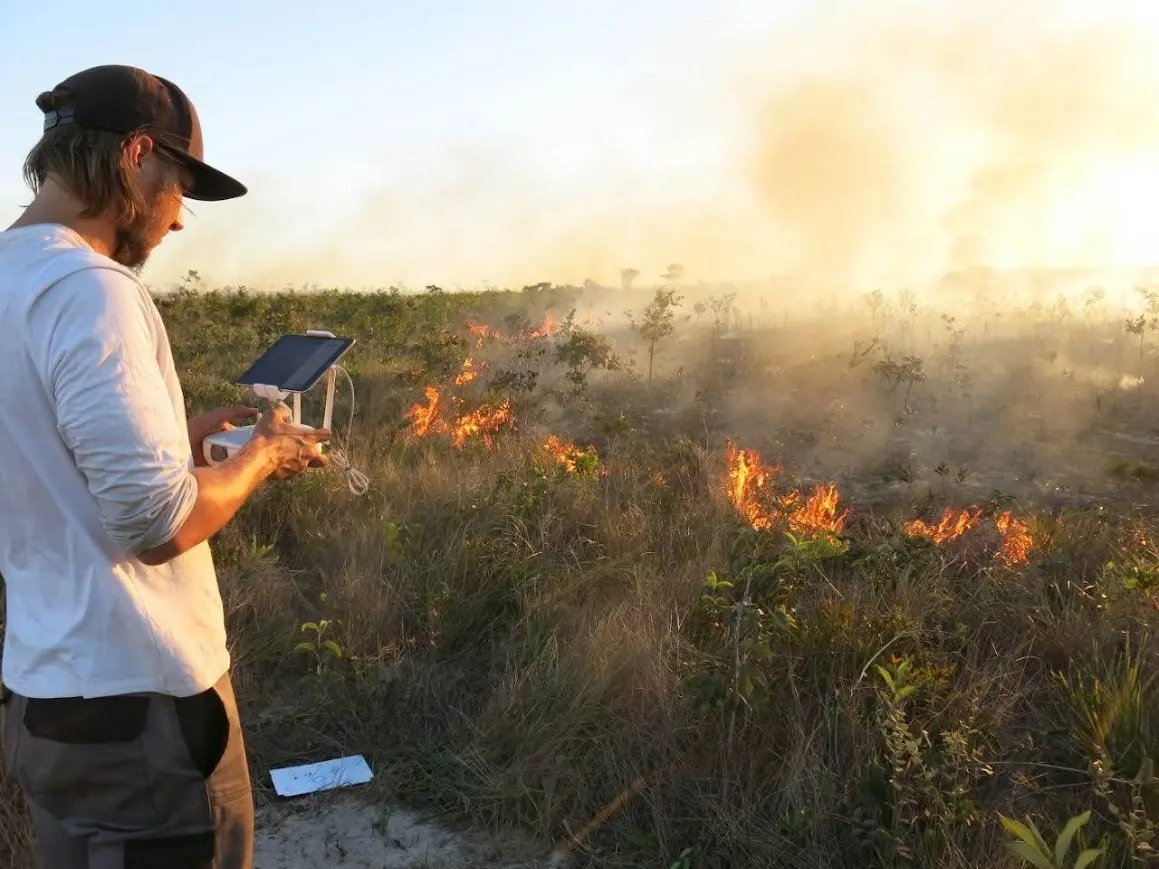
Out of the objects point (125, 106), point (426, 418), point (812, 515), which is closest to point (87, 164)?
point (125, 106)

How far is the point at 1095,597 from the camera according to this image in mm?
3305

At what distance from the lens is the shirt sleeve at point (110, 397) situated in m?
1.08

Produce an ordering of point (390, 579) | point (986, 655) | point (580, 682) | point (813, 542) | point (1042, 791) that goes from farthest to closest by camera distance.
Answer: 1. point (390, 579)
2. point (813, 542)
3. point (986, 655)
4. point (580, 682)
5. point (1042, 791)

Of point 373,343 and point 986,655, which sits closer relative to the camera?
point 986,655

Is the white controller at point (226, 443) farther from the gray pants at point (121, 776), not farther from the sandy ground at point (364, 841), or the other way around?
the sandy ground at point (364, 841)

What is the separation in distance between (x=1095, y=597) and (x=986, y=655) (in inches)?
22.9

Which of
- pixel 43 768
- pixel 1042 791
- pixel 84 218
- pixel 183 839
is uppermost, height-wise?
pixel 84 218

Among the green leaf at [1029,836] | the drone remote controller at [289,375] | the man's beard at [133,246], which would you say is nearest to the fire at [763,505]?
the green leaf at [1029,836]

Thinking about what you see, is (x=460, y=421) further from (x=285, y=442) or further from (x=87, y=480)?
(x=87, y=480)

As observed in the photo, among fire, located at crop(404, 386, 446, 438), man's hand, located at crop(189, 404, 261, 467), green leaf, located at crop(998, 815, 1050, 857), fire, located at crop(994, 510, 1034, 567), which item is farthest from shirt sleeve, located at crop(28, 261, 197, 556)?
fire, located at crop(404, 386, 446, 438)

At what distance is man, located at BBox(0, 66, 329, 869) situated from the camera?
1.10 meters

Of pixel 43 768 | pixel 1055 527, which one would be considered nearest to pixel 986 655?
pixel 1055 527

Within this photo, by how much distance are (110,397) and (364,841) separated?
2047mm

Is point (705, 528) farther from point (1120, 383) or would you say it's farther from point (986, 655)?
point (1120, 383)
